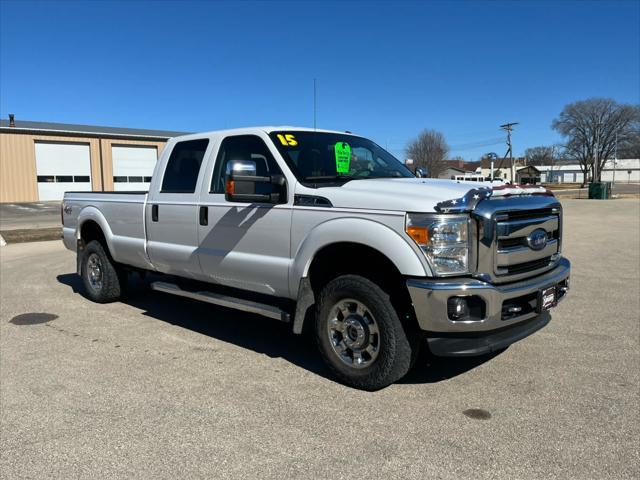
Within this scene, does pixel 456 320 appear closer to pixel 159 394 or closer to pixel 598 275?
pixel 159 394

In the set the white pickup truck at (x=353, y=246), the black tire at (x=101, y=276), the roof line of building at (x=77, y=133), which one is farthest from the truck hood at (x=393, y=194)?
the roof line of building at (x=77, y=133)

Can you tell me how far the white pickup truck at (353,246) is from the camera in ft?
11.8

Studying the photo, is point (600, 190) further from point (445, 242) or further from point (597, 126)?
point (597, 126)

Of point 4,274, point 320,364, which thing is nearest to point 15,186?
point 4,274

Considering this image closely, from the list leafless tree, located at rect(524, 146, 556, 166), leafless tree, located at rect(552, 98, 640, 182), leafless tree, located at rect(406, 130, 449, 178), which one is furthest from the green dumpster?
leafless tree, located at rect(524, 146, 556, 166)

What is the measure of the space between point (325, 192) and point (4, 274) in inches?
302

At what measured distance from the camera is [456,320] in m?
3.54

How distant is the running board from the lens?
449 centimetres

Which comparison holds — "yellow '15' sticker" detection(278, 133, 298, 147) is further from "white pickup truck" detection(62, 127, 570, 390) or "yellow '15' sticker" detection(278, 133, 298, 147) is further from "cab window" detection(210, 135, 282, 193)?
"cab window" detection(210, 135, 282, 193)

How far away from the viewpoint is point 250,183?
171 inches

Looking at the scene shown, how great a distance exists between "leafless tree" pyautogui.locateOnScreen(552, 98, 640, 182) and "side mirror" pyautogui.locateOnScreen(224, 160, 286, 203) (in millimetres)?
89480

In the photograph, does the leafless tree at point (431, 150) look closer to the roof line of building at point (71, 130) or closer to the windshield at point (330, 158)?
the roof line of building at point (71, 130)

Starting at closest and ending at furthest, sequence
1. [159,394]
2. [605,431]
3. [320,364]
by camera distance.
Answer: [605,431], [159,394], [320,364]

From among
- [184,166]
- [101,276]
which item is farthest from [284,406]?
[101,276]
